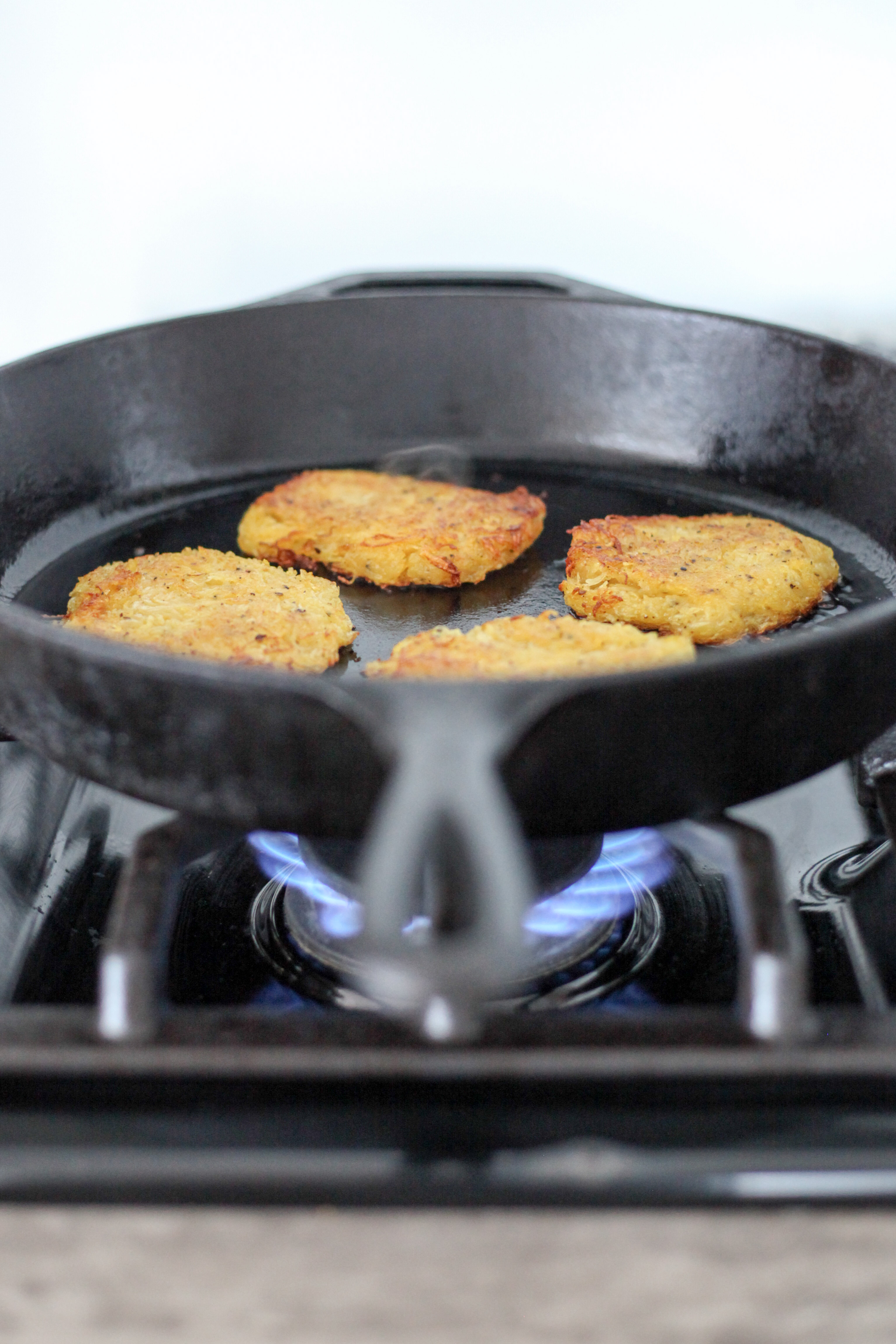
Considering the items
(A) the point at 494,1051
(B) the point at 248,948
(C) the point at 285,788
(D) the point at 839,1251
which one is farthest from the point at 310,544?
(D) the point at 839,1251

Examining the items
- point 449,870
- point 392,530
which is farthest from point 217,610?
point 449,870

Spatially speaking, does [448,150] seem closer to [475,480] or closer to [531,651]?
[475,480]

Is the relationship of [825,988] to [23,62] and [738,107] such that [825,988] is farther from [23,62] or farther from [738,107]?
[23,62]

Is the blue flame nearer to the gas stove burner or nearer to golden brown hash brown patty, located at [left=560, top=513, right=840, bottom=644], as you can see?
the gas stove burner

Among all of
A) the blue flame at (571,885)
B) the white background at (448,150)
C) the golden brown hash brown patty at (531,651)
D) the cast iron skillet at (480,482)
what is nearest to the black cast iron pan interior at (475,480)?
the cast iron skillet at (480,482)

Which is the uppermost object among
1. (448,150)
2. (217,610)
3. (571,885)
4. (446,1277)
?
(448,150)

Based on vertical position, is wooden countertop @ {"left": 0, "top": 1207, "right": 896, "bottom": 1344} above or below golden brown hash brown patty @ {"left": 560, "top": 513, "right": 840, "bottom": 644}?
below

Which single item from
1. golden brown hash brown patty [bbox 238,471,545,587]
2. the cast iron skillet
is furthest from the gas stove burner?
golden brown hash brown patty [bbox 238,471,545,587]
